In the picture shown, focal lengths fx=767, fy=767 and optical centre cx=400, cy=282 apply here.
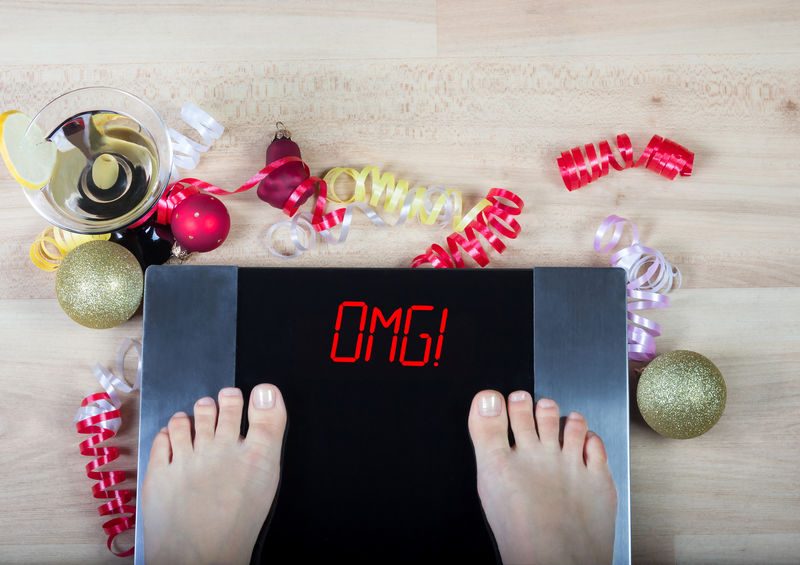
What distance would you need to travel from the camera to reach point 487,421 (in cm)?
89

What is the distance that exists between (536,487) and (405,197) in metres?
0.39

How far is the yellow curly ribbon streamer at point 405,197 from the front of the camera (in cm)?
94

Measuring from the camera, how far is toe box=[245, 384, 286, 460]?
893 mm

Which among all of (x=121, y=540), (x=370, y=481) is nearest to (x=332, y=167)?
(x=370, y=481)

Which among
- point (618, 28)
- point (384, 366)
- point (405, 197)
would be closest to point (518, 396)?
point (384, 366)

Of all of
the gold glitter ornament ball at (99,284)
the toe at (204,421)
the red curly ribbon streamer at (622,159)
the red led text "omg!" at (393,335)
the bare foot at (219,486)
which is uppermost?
the red curly ribbon streamer at (622,159)

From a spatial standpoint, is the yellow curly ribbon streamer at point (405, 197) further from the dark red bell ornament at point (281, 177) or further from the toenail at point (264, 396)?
the toenail at point (264, 396)

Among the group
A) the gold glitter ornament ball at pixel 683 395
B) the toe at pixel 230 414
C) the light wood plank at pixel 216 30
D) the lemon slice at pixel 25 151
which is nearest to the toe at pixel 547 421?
the gold glitter ornament ball at pixel 683 395

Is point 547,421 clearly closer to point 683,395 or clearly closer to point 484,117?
point 683,395

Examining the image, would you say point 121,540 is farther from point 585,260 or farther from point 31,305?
point 585,260

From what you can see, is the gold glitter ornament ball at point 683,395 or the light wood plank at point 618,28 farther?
the light wood plank at point 618,28

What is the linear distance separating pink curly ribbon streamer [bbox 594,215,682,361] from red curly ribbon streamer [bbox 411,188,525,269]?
110mm

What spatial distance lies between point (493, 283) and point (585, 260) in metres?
0.14

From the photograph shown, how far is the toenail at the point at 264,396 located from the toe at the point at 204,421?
0.18ft
